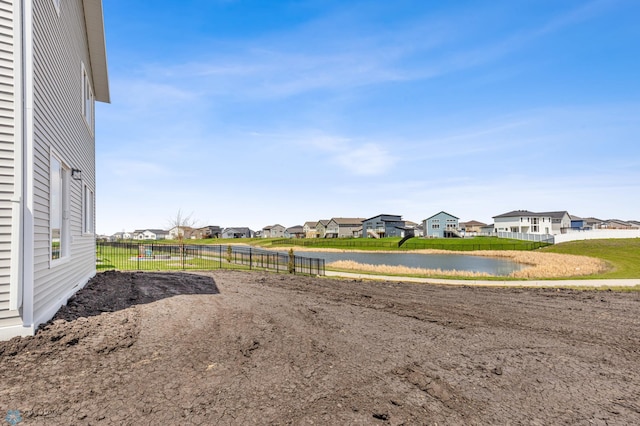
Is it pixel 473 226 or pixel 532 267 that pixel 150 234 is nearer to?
pixel 473 226

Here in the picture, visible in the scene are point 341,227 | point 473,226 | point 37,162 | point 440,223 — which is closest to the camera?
point 37,162

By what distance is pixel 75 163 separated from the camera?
1010 cm

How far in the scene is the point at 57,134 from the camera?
7.88 m

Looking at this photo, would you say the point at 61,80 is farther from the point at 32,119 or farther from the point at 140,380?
the point at 140,380

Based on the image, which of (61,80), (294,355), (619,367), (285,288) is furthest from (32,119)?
(619,367)

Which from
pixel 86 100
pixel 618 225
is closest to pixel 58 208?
pixel 86 100

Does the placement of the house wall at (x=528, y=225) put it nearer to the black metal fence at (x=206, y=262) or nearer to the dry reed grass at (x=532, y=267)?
the dry reed grass at (x=532, y=267)

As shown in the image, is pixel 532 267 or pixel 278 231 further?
pixel 278 231

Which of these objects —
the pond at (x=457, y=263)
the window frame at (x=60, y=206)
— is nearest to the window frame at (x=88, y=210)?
the window frame at (x=60, y=206)

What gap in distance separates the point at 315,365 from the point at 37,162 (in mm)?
5920

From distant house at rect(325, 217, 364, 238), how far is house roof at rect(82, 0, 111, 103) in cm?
8718

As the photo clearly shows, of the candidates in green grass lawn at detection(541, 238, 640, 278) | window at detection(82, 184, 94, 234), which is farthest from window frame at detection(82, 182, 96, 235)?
green grass lawn at detection(541, 238, 640, 278)

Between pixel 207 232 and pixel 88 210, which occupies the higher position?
pixel 88 210

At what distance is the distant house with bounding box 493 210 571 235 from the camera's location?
75.4 m
